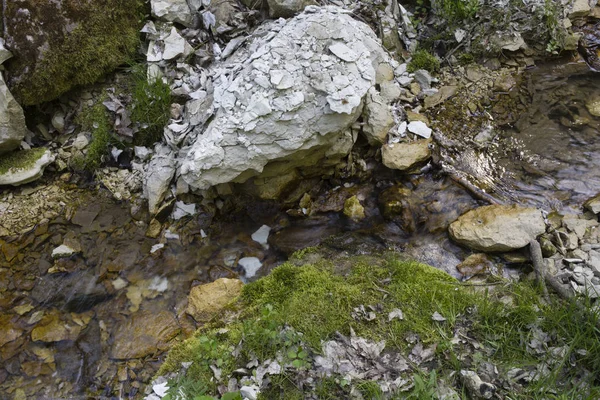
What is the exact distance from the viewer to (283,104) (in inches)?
145

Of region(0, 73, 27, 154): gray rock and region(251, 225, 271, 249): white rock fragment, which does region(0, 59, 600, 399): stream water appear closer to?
region(251, 225, 271, 249): white rock fragment

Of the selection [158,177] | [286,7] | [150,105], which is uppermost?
[286,7]

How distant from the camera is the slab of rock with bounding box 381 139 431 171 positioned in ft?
14.2

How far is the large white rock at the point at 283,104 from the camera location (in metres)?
3.71

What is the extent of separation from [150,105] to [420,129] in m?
2.81

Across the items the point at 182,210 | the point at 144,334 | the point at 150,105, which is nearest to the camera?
the point at 144,334

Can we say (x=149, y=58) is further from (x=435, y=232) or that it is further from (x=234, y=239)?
(x=435, y=232)

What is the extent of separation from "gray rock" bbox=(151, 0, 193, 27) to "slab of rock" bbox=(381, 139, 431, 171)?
8.52 ft

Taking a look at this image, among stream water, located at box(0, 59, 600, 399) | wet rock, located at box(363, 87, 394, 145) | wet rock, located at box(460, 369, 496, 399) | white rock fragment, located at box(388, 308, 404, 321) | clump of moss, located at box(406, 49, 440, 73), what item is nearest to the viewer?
wet rock, located at box(460, 369, 496, 399)

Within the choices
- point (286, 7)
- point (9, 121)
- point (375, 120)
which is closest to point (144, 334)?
point (9, 121)

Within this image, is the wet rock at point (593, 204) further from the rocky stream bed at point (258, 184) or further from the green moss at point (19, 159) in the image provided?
the green moss at point (19, 159)

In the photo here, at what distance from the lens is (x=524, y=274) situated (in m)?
3.49

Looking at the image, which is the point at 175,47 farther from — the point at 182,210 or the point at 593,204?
the point at 593,204

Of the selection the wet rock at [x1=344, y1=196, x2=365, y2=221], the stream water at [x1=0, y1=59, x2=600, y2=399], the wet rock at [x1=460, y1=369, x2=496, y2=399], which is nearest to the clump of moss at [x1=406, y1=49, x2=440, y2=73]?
the stream water at [x1=0, y1=59, x2=600, y2=399]
